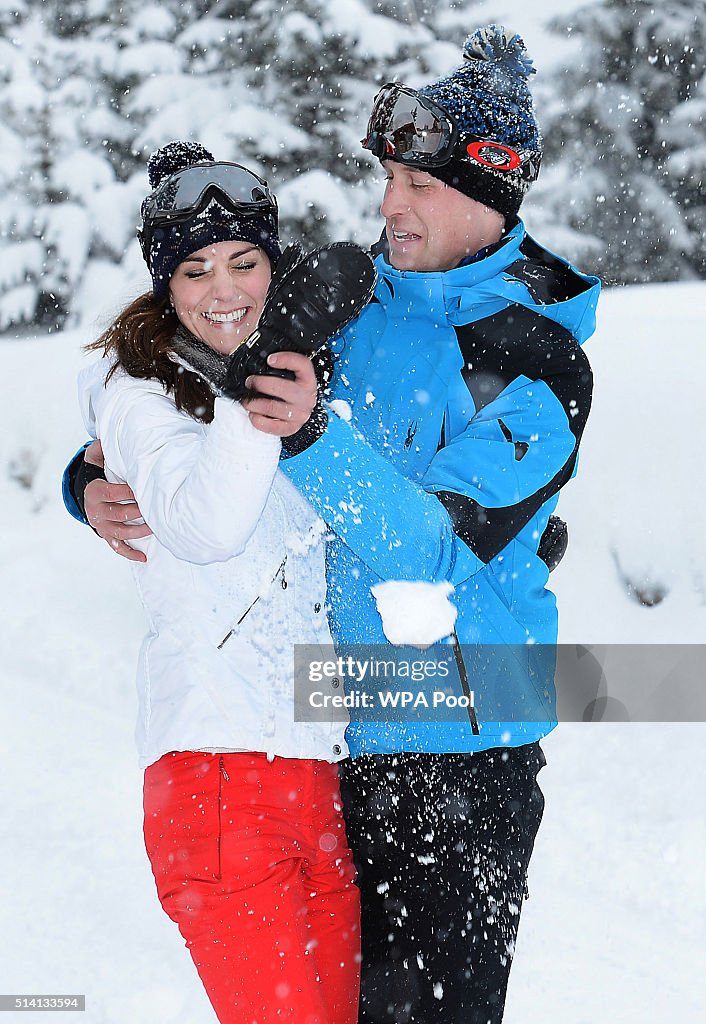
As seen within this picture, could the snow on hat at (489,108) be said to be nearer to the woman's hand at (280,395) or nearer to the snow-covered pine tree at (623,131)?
the woman's hand at (280,395)

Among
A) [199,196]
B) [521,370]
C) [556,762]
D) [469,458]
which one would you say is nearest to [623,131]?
[556,762]

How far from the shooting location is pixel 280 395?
183 cm

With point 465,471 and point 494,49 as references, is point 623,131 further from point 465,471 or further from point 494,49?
point 465,471

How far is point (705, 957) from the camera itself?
15.6 feet

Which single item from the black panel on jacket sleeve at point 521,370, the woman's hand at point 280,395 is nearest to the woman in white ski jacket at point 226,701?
the woman's hand at point 280,395

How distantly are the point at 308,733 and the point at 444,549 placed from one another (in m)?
0.65

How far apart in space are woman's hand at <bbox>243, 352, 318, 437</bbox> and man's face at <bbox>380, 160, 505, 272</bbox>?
84 centimetres

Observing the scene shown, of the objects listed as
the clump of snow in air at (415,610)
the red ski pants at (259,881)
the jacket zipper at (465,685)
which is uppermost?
the clump of snow in air at (415,610)

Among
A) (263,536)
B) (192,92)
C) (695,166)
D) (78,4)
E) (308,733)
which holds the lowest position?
(308,733)

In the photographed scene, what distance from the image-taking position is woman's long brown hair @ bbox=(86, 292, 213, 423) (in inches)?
92.0

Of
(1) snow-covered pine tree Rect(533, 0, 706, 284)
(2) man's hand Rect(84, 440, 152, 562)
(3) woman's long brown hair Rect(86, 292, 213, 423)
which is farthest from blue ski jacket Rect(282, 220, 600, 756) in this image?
(1) snow-covered pine tree Rect(533, 0, 706, 284)

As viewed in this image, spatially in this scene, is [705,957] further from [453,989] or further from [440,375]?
[440,375]

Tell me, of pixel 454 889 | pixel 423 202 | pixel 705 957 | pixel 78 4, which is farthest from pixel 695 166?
pixel 454 889

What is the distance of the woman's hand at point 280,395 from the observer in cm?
182
